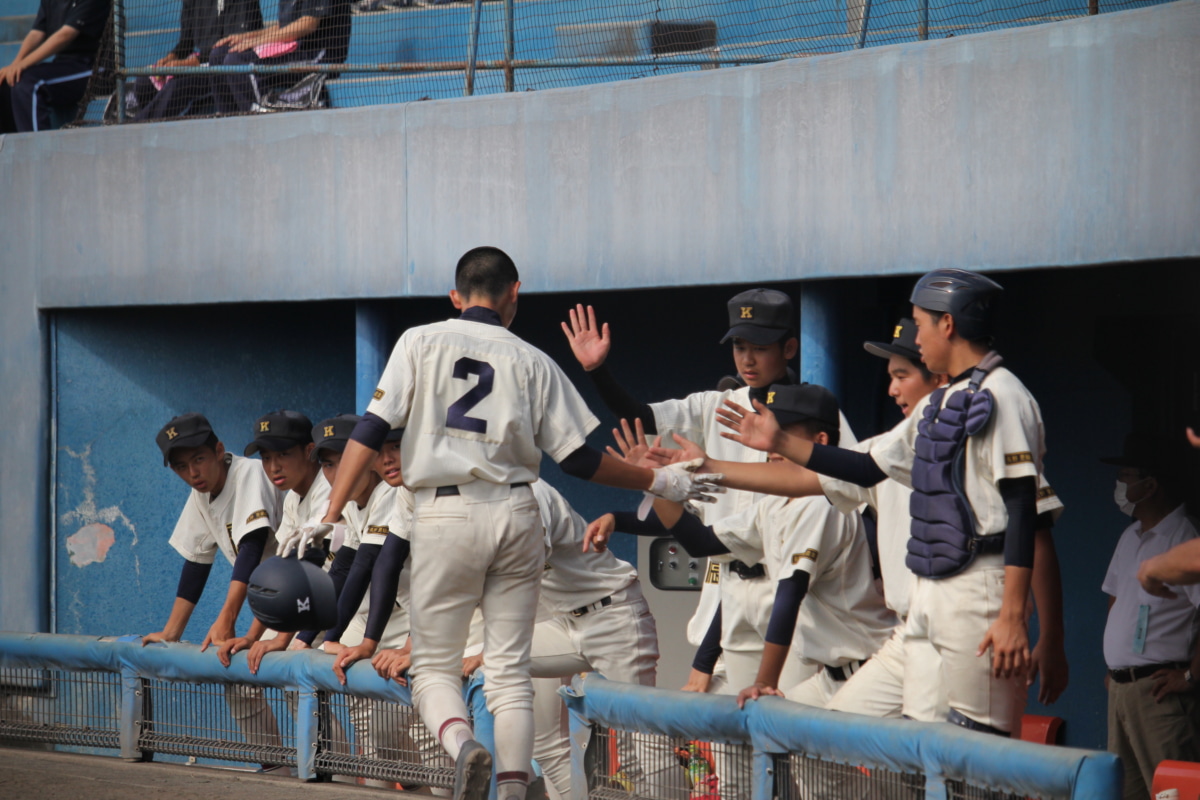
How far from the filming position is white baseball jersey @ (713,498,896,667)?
489 cm

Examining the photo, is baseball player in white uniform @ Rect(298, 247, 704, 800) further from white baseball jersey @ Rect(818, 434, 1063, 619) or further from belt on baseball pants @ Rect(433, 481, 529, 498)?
white baseball jersey @ Rect(818, 434, 1063, 619)

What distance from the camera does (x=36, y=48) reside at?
29.7ft

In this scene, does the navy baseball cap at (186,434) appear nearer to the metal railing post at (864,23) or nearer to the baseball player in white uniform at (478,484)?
the baseball player in white uniform at (478,484)

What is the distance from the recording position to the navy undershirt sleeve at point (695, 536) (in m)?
5.05

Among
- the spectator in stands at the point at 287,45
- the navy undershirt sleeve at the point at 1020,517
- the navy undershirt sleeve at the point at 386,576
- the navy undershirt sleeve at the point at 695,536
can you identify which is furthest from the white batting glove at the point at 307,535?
the spectator in stands at the point at 287,45

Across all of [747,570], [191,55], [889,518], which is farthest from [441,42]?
[889,518]

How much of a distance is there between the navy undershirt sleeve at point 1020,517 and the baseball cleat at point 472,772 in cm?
160

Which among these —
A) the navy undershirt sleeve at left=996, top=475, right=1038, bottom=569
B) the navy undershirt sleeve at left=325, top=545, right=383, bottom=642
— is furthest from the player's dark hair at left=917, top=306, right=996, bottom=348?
the navy undershirt sleeve at left=325, top=545, right=383, bottom=642

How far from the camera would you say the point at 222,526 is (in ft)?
21.9

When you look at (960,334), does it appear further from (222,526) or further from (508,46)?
(508,46)

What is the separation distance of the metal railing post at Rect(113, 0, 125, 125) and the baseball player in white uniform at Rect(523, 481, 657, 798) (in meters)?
4.28

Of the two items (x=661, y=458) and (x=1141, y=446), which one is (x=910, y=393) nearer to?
(x=661, y=458)

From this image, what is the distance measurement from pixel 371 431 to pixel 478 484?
0.39 meters

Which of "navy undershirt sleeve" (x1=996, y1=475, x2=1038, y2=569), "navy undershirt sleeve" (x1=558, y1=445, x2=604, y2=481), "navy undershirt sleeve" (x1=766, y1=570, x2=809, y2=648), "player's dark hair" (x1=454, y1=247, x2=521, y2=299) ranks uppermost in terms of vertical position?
"player's dark hair" (x1=454, y1=247, x2=521, y2=299)
